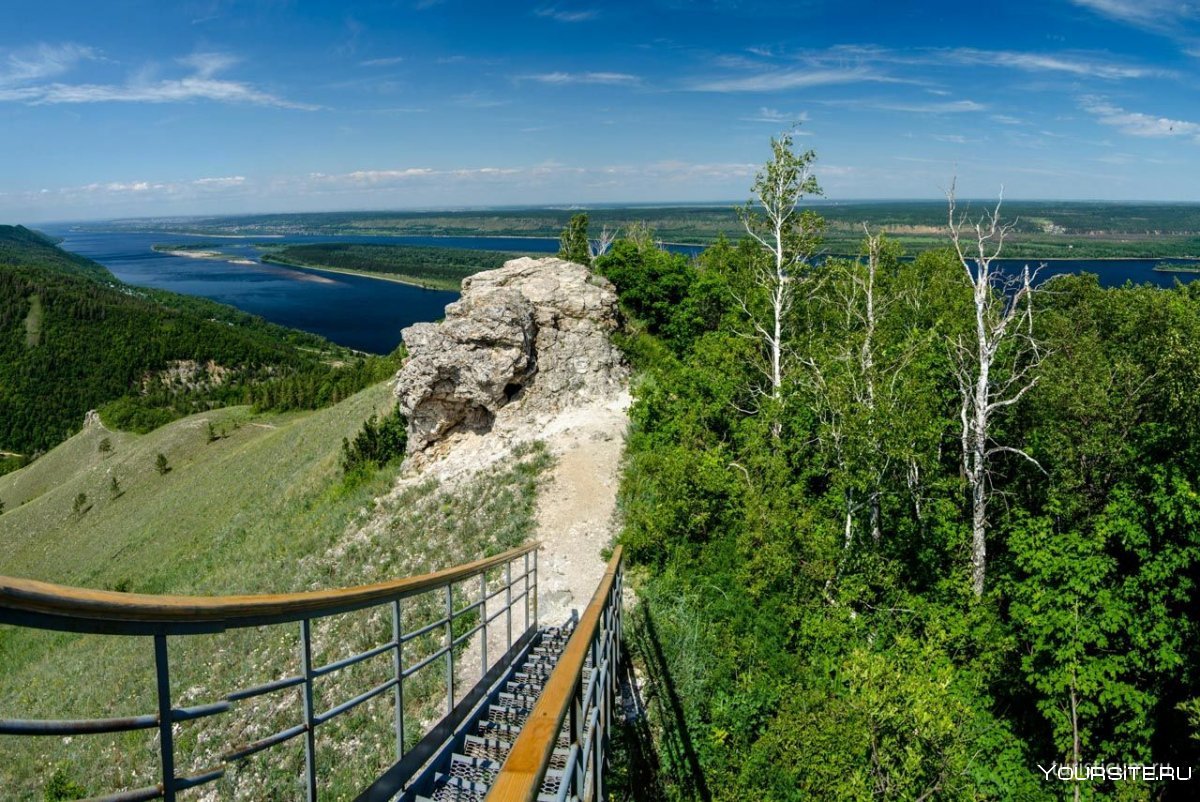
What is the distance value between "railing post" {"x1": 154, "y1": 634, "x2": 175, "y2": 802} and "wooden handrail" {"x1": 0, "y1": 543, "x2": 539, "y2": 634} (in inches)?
3.2

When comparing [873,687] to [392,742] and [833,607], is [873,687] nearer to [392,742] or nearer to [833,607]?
[833,607]

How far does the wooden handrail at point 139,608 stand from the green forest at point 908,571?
873cm

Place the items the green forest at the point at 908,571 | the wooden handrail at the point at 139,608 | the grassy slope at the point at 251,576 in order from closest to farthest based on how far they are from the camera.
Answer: the wooden handrail at the point at 139,608 → the grassy slope at the point at 251,576 → the green forest at the point at 908,571

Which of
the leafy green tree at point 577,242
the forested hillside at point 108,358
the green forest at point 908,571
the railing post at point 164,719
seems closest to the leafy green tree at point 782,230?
the green forest at point 908,571

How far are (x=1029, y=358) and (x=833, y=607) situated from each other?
16143 mm

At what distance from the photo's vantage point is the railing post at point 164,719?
2.30 metres

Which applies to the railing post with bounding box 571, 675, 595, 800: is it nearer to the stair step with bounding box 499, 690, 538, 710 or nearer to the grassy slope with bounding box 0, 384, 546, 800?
the grassy slope with bounding box 0, 384, 546, 800

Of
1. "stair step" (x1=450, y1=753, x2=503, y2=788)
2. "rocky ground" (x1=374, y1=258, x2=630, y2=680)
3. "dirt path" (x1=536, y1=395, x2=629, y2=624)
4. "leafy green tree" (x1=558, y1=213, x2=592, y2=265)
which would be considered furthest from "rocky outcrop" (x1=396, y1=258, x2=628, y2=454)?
"stair step" (x1=450, y1=753, x2=503, y2=788)

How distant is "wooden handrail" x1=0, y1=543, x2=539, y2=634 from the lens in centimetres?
181

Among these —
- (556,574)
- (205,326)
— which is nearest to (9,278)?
(205,326)

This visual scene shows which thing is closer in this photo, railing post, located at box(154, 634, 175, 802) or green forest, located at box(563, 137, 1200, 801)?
railing post, located at box(154, 634, 175, 802)

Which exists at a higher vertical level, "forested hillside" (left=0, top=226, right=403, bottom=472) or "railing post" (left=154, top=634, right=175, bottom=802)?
"railing post" (left=154, top=634, right=175, bottom=802)

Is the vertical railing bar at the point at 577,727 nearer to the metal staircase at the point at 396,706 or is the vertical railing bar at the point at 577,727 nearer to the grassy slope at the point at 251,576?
the metal staircase at the point at 396,706

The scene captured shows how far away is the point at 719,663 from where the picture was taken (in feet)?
44.5
